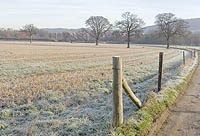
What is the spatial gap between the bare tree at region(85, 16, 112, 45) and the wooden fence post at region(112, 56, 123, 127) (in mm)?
62386

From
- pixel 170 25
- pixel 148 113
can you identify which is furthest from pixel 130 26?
pixel 148 113

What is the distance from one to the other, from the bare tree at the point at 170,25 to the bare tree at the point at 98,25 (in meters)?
18.6

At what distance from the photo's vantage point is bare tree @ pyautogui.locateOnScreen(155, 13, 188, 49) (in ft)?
169

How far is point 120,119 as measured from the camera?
3.93m

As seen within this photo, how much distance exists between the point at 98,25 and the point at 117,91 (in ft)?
208

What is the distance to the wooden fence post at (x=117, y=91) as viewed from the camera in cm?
363

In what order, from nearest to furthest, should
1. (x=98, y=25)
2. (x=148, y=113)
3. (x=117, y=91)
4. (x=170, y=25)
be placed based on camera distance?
(x=117, y=91)
(x=148, y=113)
(x=170, y=25)
(x=98, y=25)

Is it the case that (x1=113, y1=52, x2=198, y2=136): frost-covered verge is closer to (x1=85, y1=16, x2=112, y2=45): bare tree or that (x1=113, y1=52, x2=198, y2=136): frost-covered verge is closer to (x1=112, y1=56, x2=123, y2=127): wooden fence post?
(x1=112, y1=56, x2=123, y2=127): wooden fence post

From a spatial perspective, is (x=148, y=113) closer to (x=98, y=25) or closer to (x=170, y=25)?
(x=170, y=25)

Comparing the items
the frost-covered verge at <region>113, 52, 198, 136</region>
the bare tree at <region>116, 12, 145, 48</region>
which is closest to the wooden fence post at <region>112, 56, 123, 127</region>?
the frost-covered verge at <region>113, 52, 198, 136</region>

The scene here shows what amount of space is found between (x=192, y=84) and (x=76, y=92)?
6148 mm

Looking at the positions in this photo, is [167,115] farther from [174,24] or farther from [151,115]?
[174,24]

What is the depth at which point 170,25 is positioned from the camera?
5256 centimetres

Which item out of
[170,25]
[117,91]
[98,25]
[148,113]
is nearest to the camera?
[117,91]
